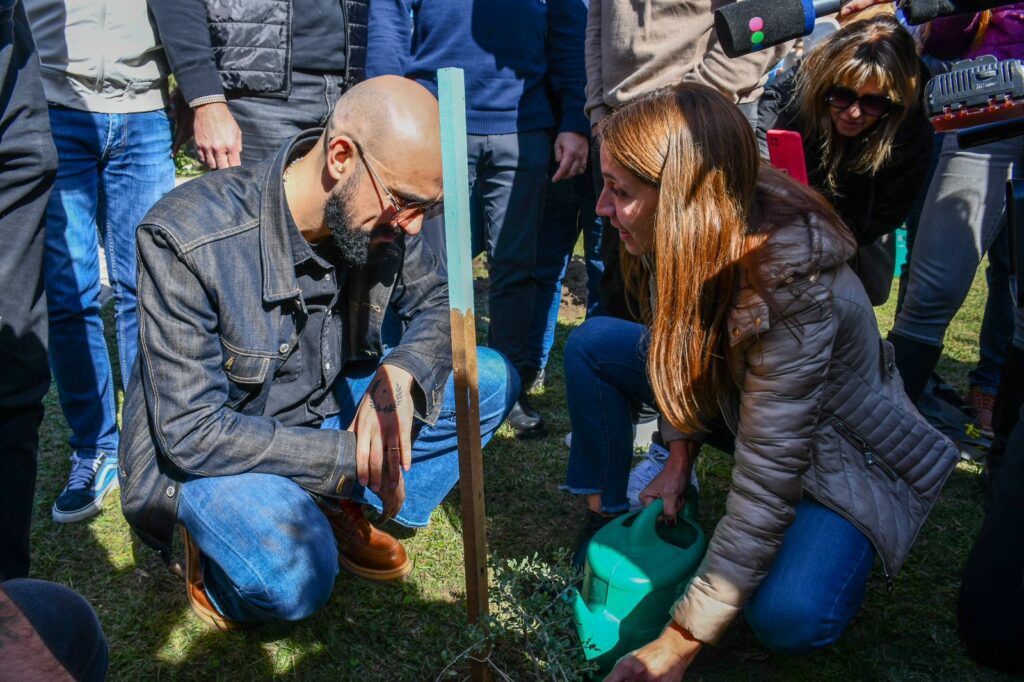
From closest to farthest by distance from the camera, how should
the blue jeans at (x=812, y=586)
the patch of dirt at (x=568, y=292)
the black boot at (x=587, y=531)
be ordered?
the blue jeans at (x=812, y=586) < the black boot at (x=587, y=531) < the patch of dirt at (x=568, y=292)

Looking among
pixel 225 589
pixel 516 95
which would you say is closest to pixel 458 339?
pixel 225 589

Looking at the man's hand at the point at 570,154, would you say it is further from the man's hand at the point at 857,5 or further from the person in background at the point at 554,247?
the man's hand at the point at 857,5

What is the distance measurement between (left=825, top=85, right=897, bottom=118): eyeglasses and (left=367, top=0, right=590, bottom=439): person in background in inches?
39.3

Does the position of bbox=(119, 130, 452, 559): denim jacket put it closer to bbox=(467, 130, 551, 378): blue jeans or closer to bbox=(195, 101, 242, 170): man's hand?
bbox=(195, 101, 242, 170): man's hand

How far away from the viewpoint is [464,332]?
1.89 metres

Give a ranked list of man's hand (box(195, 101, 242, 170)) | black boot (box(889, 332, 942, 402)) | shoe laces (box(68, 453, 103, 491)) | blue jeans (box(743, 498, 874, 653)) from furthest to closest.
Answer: black boot (box(889, 332, 942, 402)) < shoe laces (box(68, 453, 103, 491)) < man's hand (box(195, 101, 242, 170)) < blue jeans (box(743, 498, 874, 653))

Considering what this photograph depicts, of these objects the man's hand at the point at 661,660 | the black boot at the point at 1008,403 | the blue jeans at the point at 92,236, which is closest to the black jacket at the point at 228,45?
the blue jeans at the point at 92,236

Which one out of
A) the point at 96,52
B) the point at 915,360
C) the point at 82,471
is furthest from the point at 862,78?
the point at 82,471

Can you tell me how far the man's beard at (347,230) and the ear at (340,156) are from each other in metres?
0.04

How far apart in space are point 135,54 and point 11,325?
45.6 inches

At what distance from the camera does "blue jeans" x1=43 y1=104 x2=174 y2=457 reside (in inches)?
113

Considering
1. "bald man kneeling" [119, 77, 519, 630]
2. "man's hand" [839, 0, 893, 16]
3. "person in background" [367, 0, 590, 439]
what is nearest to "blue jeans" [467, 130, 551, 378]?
"person in background" [367, 0, 590, 439]

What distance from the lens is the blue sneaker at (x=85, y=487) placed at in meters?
2.97

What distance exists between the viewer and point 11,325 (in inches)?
89.6
